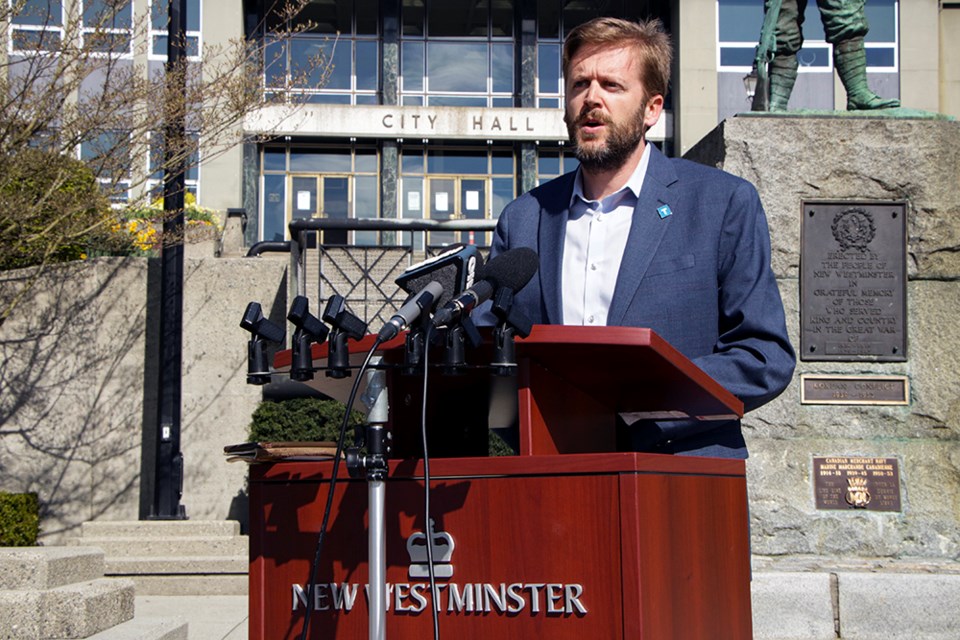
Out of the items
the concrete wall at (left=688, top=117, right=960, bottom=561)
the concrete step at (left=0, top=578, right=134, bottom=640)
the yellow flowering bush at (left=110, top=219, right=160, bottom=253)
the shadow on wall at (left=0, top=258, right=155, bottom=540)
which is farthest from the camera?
the shadow on wall at (left=0, top=258, right=155, bottom=540)

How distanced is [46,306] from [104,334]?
65 centimetres

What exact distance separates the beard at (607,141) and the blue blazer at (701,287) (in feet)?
0.34

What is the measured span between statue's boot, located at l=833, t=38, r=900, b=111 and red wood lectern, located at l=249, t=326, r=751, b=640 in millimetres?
5715

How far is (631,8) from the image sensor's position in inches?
1387

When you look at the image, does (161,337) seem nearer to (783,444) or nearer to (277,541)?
(783,444)

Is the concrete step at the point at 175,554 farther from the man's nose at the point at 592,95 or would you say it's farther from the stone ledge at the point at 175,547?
the man's nose at the point at 592,95

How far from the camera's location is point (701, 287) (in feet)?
9.55

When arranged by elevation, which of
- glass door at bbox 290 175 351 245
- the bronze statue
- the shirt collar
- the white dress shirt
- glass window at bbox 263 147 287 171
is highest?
glass window at bbox 263 147 287 171

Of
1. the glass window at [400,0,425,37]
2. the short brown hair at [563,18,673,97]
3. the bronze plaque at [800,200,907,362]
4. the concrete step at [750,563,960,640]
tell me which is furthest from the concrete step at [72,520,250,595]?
the glass window at [400,0,425,37]

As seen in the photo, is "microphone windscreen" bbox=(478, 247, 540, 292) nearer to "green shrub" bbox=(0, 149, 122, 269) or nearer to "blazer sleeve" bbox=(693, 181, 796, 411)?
"blazer sleeve" bbox=(693, 181, 796, 411)

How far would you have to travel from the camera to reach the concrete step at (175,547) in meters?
10.3

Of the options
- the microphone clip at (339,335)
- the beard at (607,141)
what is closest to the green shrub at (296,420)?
the beard at (607,141)

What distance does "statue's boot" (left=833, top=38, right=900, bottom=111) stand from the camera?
7.61 metres

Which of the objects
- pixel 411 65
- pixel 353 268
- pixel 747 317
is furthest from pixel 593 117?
pixel 411 65
